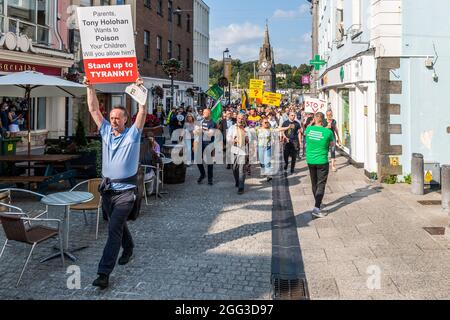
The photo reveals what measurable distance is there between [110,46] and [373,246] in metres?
4.48

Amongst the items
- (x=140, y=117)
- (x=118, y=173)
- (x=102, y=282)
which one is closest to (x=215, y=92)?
(x=140, y=117)

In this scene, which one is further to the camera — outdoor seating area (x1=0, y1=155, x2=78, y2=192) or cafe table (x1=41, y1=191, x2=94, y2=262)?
outdoor seating area (x1=0, y1=155, x2=78, y2=192)

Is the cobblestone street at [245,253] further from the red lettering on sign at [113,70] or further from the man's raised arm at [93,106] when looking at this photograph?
the red lettering on sign at [113,70]

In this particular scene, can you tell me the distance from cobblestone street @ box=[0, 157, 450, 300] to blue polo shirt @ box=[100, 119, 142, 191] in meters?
1.20

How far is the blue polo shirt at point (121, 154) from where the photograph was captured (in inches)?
194

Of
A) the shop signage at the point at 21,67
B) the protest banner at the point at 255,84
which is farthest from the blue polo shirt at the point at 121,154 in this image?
the protest banner at the point at 255,84

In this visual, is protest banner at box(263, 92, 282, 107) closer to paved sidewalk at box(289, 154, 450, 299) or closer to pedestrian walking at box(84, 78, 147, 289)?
paved sidewalk at box(289, 154, 450, 299)

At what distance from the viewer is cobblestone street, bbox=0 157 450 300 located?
4816 millimetres

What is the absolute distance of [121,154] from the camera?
4934 mm

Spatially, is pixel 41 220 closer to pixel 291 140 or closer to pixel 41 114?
pixel 291 140

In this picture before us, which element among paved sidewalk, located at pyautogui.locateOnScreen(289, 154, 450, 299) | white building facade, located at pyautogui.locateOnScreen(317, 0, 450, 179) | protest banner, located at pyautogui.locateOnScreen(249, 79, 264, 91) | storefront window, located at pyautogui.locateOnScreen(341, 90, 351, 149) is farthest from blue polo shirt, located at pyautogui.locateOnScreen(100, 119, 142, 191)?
protest banner, located at pyautogui.locateOnScreen(249, 79, 264, 91)
